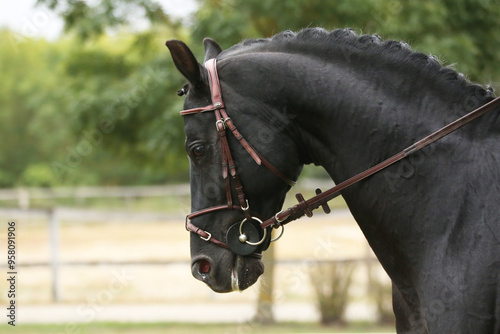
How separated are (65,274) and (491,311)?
52.5 ft

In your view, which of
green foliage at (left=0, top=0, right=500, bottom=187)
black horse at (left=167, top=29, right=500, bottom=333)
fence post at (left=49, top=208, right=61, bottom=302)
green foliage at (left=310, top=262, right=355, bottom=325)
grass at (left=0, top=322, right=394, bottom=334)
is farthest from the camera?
fence post at (left=49, top=208, right=61, bottom=302)

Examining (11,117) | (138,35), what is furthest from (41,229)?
(11,117)

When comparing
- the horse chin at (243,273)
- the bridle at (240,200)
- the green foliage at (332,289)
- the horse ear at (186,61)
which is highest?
the horse ear at (186,61)

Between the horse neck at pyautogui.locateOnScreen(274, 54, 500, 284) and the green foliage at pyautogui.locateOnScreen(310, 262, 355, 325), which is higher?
the horse neck at pyautogui.locateOnScreen(274, 54, 500, 284)

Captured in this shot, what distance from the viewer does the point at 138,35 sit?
10141 mm

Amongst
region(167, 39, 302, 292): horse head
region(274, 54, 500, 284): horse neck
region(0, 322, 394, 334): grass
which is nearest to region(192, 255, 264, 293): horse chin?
region(167, 39, 302, 292): horse head

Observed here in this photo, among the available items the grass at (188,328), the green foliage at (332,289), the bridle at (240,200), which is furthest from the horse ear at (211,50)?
the green foliage at (332,289)

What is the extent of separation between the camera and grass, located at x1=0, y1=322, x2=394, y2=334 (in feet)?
30.3

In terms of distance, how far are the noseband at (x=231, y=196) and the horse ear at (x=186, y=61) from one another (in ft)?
0.22

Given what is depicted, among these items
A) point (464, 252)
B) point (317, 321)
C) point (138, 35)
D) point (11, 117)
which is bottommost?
point (317, 321)

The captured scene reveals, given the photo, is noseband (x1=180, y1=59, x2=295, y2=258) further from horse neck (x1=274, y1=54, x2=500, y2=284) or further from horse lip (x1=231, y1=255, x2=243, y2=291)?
horse neck (x1=274, y1=54, x2=500, y2=284)

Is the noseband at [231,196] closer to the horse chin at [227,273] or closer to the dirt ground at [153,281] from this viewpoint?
the horse chin at [227,273]

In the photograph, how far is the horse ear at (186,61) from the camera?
2.85 m

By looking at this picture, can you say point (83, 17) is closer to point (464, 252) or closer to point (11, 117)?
point (464, 252)
